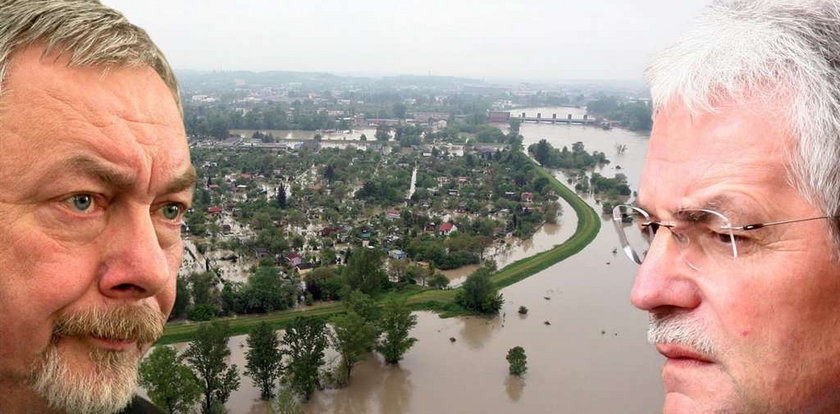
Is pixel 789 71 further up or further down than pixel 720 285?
further up

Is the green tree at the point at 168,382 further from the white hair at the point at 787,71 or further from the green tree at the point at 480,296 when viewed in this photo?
the white hair at the point at 787,71

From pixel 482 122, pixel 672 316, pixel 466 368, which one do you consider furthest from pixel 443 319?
pixel 482 122

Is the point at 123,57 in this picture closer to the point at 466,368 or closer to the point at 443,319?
the point at 466,368

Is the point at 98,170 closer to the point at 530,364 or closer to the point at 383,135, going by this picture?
Answer: the point at 530,364

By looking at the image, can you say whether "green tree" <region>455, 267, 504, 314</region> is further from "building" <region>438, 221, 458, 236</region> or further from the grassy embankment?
"building" <region>438, 221, 458, 236</region>

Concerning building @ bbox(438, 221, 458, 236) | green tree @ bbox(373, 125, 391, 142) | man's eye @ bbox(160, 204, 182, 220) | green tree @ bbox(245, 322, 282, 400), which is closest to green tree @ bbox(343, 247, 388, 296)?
green tree @ bbox(245, 322, 282, 400)
